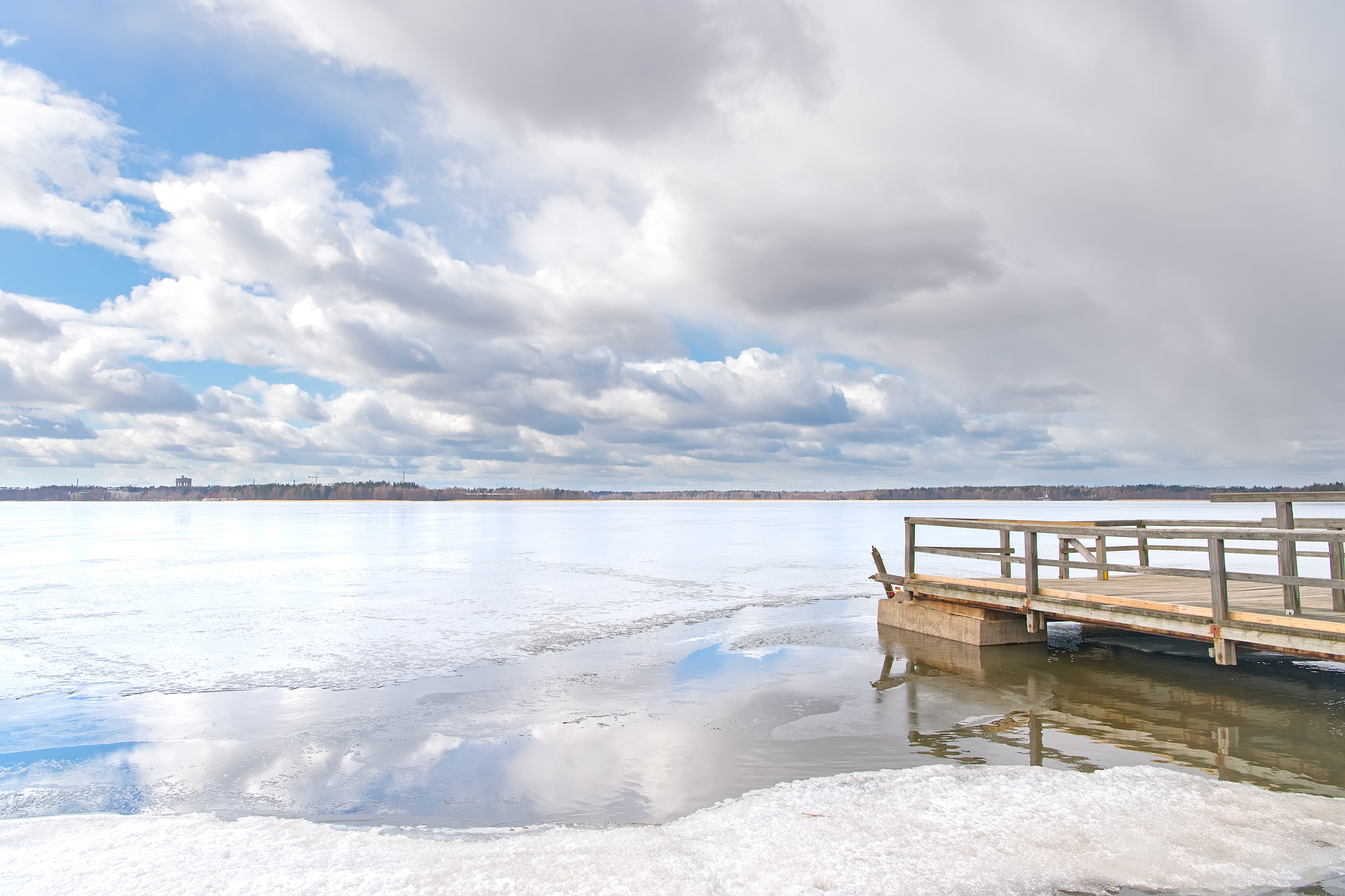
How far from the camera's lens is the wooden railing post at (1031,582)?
11.6 meters

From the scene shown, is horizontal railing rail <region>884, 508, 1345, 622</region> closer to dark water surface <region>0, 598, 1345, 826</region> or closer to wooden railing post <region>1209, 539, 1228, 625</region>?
wooden railing post <region>1209, 539, 1228, 625</region>

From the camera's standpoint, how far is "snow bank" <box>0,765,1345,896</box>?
489cm

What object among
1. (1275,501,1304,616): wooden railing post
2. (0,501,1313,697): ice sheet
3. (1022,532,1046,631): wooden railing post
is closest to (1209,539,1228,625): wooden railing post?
(1275,501,1304,616): wooden railing post

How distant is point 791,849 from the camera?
538 centimetres

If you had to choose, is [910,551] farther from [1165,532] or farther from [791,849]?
[791,849]

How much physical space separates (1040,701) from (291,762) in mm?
8427

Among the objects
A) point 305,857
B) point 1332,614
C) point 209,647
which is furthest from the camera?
point 209,647

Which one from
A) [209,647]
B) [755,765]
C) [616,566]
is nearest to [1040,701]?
[755,765]

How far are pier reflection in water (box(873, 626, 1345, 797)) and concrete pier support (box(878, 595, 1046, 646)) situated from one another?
0.20 meters

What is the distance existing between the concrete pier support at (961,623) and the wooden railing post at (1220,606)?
3061 mm

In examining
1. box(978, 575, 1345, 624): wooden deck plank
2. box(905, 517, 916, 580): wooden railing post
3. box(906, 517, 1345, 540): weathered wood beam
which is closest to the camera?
box(906, 517, 1345, 540): weathered wood beam

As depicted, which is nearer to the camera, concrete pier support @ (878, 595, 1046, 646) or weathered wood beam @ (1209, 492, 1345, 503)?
weathered wood beam @ (1209, 492, 1345, 503)

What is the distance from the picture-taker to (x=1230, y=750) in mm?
7426

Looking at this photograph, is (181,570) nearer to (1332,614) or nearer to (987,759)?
(987,759)
